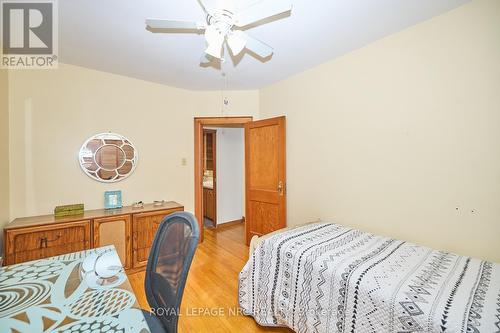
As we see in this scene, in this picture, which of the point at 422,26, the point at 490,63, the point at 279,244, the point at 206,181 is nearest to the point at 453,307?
the point at 279,244

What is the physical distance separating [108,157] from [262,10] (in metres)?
2.61

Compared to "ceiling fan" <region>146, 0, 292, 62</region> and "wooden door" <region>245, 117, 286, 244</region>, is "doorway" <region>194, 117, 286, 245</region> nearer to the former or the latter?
"wooden door" <region>245, 117, 286, 244</region>

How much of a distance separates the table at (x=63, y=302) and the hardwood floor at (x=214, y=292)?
3.36 ft

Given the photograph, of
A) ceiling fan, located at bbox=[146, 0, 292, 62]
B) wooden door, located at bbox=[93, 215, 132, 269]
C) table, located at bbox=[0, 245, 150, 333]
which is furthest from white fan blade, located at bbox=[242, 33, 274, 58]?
wooden door, located at bbox=[93, 215, 132, 269]

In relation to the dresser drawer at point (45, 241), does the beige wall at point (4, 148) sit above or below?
above

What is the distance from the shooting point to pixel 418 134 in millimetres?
1854

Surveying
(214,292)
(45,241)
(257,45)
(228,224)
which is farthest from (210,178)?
(257,45)

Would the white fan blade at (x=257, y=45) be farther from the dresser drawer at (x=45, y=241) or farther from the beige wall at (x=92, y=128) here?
the dresser drawer at (x=45, y=241)

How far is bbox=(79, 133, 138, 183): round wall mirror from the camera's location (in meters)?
2.68

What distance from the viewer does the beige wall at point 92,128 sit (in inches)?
92.0

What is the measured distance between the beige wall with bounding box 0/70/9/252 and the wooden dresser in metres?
0.16

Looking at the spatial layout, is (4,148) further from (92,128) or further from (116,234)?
(116,234)

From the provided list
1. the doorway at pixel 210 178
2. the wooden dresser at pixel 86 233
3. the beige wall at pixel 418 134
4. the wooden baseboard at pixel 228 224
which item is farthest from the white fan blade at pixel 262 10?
the wooden baseboard at pixel 228 224

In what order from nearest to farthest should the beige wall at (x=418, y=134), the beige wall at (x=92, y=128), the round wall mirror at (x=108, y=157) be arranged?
the beige wall at (x=418, y=134), the beige wall at (x=92, y=128), the round wall mirror at (x=108, y=157)
